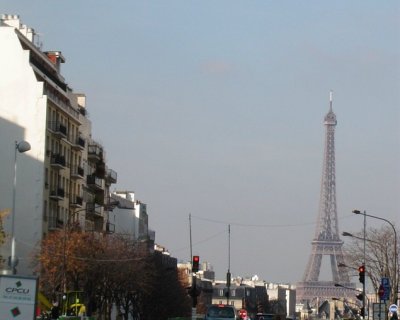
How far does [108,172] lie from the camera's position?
405 ft

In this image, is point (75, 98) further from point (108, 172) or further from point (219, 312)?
point (219, 312)

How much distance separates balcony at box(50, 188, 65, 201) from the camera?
95188 millimetres

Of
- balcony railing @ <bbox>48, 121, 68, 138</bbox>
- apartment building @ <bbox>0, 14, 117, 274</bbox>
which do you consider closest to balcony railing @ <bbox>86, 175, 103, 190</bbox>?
apartment building @ <bbox>0, 14, 117, 274</bbox>

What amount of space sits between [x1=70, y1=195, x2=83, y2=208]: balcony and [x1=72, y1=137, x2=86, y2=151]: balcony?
4.33 metres

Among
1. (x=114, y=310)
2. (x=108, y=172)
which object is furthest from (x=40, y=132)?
(x=114, y=310)

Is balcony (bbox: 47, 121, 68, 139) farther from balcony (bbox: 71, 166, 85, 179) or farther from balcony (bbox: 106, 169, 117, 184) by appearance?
balcony (bbox: 106, 169, 117, 184)

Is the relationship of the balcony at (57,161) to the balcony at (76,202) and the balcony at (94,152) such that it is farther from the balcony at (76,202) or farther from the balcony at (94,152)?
the balcony at (94,152)

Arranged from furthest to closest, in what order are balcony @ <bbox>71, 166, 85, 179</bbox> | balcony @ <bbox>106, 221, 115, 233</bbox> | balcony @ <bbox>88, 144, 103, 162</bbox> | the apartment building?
1. balcony @ <bbox>106, 221, 115, 233</bbox>
2. balcony @ <bbox>88, 144, 103, 162</bbox>
3. balcony @ <bbox>71, 166, 85, 179</bbox>
4. the apartment building

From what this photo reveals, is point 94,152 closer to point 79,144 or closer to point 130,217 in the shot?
point 79,144

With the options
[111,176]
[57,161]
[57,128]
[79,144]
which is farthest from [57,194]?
[111,176]

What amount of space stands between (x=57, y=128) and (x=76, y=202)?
9157 millimetres

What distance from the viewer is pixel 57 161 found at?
95.8 meters

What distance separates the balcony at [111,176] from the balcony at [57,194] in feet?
80.9

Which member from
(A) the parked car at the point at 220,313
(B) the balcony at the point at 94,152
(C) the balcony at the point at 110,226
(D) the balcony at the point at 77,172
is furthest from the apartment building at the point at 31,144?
(A) the parked car at the point at 220,313
